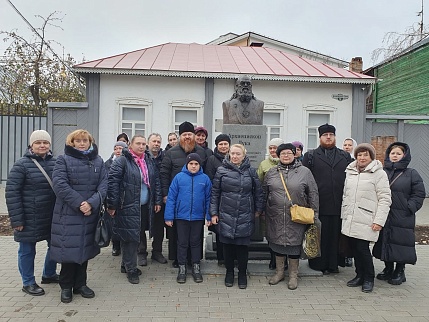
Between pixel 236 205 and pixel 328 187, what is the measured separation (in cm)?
134

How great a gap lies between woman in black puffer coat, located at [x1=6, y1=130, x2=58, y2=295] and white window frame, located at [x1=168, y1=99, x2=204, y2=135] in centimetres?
817

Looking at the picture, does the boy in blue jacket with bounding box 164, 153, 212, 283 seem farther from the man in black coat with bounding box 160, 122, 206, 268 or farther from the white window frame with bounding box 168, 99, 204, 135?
the white window frame with bounding box 168, 99, 204, 135

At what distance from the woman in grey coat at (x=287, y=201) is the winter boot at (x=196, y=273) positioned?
0.89 meters

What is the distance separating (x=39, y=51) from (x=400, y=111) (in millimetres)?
18150

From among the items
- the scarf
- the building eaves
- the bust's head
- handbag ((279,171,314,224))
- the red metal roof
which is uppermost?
the red metal roof

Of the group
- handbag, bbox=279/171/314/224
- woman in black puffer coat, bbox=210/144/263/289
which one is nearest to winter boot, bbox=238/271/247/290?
woman in black puffer coat, bbox=210/144/263/289

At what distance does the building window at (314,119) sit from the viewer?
1254 cm

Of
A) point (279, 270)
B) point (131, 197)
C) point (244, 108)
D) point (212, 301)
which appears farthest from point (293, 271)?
point (244, 108)

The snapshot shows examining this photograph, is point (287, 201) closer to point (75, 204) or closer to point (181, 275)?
point (181, 275)

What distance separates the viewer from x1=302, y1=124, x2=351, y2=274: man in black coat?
4754 mm

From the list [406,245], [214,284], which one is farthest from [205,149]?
[406,245]

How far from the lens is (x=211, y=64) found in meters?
12.6

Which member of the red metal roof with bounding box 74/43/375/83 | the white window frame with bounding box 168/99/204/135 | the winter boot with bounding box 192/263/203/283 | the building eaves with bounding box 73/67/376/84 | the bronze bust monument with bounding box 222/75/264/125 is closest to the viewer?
the winter boot with bounding box 192/263/203/283

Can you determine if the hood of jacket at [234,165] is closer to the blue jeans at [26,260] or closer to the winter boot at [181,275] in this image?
the winter boot at [181,275]
